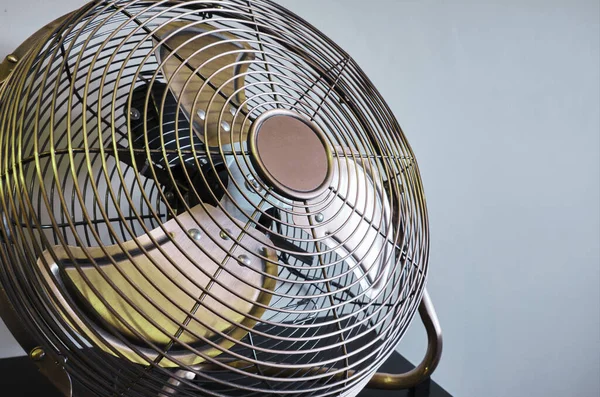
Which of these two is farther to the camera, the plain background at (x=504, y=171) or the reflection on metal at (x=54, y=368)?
the plain background at (x=504, y=171)

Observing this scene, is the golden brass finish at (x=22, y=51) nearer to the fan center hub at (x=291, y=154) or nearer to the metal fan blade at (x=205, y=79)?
the metal fan blade at (x=205, y=79)

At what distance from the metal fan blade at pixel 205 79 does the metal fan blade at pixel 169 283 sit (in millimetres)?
121

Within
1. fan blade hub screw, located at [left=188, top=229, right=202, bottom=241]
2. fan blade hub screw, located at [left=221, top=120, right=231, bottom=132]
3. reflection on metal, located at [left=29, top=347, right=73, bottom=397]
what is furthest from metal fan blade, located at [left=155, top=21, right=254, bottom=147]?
reflection on metal, located at [left=29, top=347, right=73, bottom=397]

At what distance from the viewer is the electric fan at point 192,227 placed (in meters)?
0.61

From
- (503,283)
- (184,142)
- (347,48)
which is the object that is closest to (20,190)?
(184,142)

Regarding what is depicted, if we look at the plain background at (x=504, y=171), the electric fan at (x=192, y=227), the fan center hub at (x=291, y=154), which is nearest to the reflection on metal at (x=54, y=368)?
the electric fan at (x=192, y=227)

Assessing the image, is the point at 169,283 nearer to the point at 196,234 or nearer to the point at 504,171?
the point at 196,234

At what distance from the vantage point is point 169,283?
70cm

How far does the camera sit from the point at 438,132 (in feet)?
5.00

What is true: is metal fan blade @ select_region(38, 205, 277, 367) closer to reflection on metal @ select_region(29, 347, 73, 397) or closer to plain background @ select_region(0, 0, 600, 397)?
reflection on metal @ select_region(29, 347, 73, 397)

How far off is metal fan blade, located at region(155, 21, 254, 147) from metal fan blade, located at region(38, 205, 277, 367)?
12cm

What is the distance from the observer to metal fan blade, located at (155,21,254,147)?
75 cm

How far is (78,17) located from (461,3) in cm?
112

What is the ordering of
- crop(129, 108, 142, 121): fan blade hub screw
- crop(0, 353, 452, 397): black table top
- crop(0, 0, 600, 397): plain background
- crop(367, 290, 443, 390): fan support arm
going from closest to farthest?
crop(129, 108, 142, 121): fan blade hub screw < crop(0, 353, 452, 397): black table top < crop(367, 290, 443, 390): fan support arm < crop(0, 0, 600, 397): plain background
